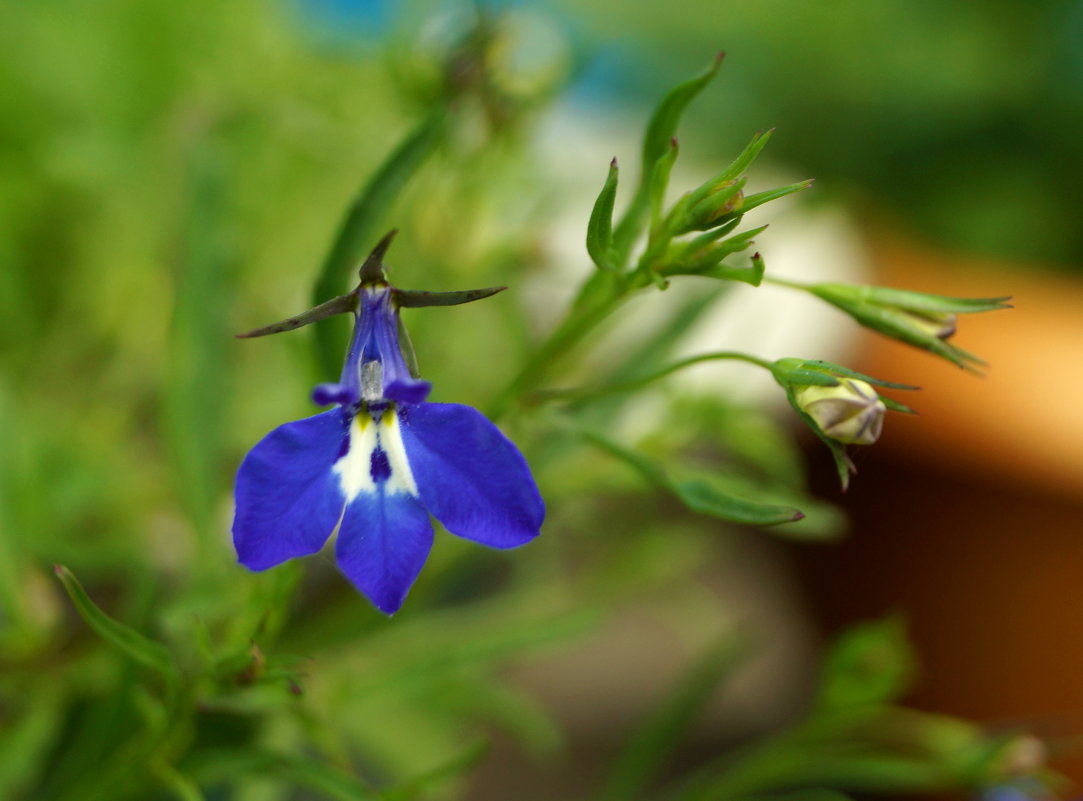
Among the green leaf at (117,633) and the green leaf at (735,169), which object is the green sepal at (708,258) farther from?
the green leaf at (117,633)

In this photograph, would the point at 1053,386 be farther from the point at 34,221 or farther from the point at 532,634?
the point at 34,221

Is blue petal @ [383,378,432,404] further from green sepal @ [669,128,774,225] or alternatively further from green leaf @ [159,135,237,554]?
→ green leaf @ [159,135,237,554]

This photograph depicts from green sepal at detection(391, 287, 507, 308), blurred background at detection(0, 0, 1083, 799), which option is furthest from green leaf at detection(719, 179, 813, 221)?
blurred background at detection(0, 0, 1083, 799)

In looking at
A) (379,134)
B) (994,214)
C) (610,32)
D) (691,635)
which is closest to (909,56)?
(994,214)

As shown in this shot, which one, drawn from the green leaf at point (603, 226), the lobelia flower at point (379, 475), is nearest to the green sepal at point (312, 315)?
the lobelia flower at point (379, 475)

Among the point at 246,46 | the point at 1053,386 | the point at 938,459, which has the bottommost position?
the point at 938,459

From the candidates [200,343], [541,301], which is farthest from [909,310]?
[541,301]

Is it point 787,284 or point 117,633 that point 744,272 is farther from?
point 117,633
